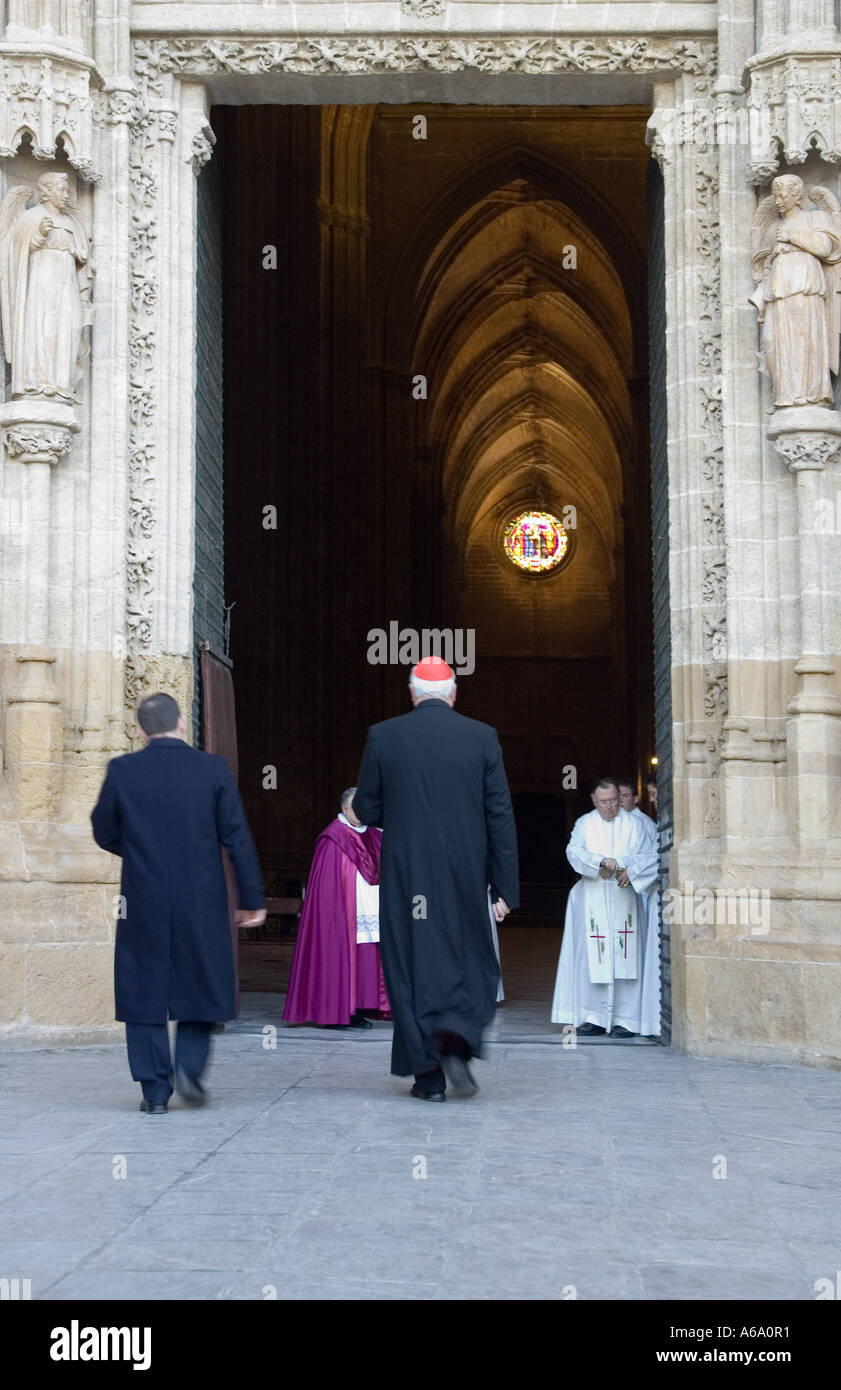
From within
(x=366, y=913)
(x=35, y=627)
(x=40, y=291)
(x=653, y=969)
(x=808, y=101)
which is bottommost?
(x=653, y=969)

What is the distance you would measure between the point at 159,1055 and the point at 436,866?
140 centimetres

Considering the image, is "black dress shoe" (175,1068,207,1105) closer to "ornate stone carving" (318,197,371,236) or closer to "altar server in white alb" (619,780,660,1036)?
"altar server in white alb" (619,780,660,1036)

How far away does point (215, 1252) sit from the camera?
405cm

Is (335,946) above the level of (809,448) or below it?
below

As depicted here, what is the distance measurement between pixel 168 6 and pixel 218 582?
135 inches

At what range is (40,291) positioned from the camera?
922 cm

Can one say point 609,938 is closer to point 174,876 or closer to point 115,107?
point 174,876

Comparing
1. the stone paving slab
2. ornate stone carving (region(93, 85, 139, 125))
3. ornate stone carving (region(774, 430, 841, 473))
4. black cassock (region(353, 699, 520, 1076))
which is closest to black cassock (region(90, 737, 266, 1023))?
the stone paving slab

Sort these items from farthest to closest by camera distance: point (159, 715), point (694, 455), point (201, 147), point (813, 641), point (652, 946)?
point (652, 946) → point (201, 147) → point (694, 455) → point (813, 641) → point (159, 715)

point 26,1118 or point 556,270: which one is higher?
point 556,270

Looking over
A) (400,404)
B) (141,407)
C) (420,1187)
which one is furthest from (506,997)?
(400,404)

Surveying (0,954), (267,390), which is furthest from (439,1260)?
(267,390)
